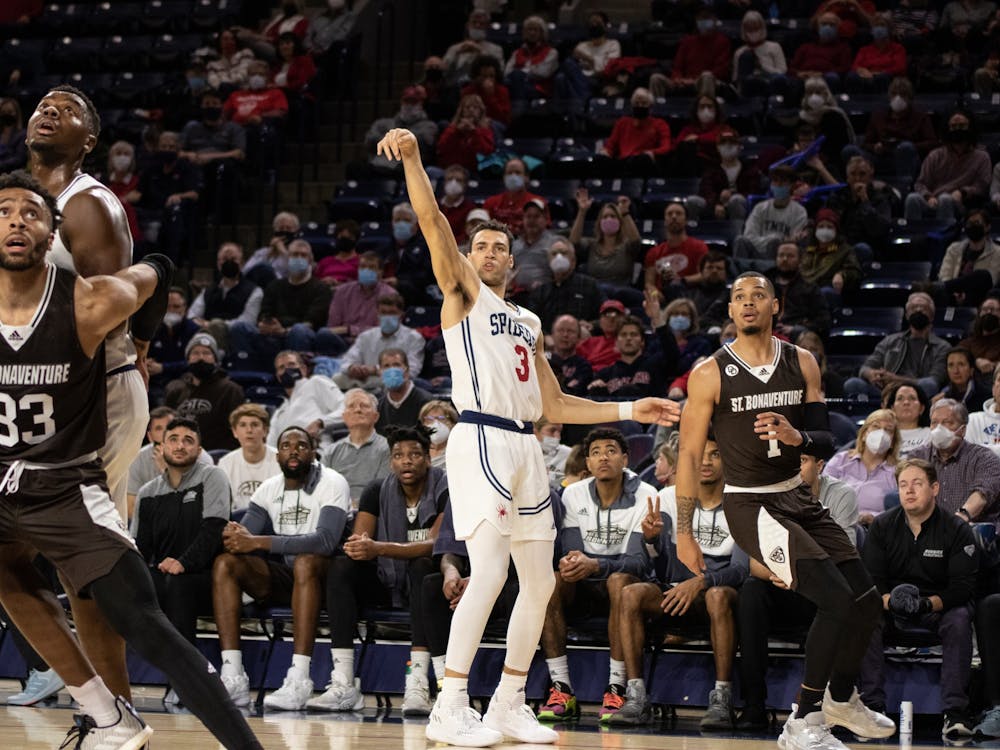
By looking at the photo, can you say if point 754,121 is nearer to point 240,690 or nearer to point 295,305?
point 295,305

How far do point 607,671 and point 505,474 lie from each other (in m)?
2.80

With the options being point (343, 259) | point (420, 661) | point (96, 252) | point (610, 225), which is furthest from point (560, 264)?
point (96, 252)

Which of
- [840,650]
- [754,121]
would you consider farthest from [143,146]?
[840,650]

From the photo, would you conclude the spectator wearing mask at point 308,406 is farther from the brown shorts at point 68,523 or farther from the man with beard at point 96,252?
the brown shorts at point 68,523

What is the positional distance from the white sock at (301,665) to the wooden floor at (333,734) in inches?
14.5

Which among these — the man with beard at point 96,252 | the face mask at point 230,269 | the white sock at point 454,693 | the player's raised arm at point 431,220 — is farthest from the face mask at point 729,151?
the man with beard at point 96,252

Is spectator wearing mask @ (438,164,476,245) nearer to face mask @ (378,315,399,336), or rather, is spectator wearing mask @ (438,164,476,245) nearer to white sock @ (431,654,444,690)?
face mask @ (378,315,399,336)

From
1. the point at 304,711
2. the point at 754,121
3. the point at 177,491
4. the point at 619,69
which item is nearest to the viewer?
the point at 304,711

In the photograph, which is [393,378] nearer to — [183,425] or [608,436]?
[183,425]

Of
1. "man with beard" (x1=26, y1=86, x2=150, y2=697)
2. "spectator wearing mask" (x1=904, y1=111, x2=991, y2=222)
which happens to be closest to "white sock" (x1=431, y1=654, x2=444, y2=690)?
"man with beard" (x1=26, y1=86, x2=150, y2=697)

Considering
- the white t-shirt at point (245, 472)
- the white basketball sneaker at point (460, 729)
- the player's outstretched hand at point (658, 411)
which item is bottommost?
the white basketball sneaker at point (460, 729)

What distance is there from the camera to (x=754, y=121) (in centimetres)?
1502

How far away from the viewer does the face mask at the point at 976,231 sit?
1245 centimetres

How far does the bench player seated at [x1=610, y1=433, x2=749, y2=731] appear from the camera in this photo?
26.8ft
